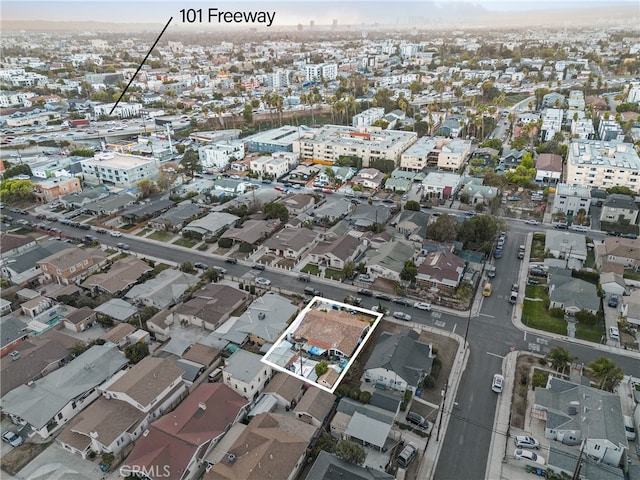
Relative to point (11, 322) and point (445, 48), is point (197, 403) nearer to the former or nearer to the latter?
point (11, 322)

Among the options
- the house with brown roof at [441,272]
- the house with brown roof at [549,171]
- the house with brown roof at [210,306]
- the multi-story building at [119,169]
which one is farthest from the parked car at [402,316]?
the multi-story building at [119,169]

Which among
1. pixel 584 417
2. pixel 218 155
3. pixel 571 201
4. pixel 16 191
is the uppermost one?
pixel 218 155

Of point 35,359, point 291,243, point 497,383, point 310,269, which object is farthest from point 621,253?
point 35,359

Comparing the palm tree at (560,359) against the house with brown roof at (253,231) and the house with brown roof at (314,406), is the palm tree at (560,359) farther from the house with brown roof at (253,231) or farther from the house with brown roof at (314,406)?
the house with brown roof at (253,231)

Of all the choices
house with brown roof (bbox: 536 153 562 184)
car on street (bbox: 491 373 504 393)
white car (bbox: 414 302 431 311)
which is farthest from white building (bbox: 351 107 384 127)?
car on street (bbox: 491 373 504 393)

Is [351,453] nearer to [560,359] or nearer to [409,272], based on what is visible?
[560,359]

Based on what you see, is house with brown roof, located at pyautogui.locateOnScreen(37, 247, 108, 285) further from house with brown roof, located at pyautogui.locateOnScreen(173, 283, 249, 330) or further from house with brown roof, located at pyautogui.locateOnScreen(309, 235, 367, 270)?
house with brown roof, located at pyautogui.locateOnScreen(309, 235, 367, 270)
